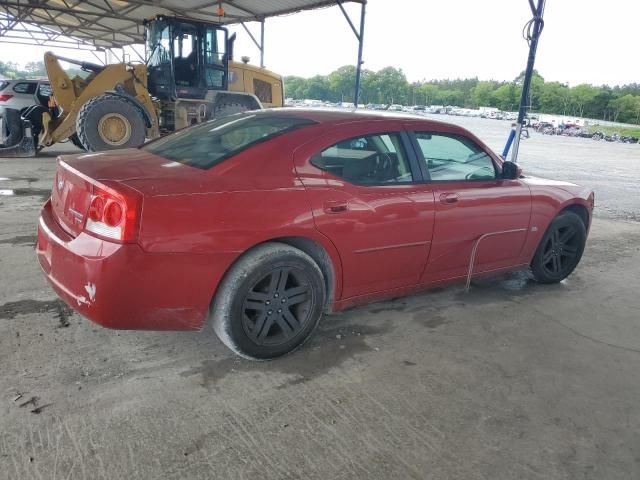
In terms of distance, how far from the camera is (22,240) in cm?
465

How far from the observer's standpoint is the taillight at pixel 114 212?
2.26 meters

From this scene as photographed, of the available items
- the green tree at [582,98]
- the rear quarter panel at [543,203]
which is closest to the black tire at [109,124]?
the rear quarter panel at [543,203]

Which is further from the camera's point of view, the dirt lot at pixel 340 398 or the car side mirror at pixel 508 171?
the car side mirror at pixel 508 171

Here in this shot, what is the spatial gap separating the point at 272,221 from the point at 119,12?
19815mm

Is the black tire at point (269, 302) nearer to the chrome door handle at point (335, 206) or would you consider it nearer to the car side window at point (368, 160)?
the chrome door handle at point (335, 206)

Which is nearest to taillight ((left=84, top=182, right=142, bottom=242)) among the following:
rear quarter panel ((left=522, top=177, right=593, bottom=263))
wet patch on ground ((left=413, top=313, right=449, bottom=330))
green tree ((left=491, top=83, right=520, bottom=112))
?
wet patch on ground ((left=413, top=313, right=449, bottom=330))

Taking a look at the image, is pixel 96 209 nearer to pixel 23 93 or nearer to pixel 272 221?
pixel 272 221

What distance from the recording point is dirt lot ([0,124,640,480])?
81.3 inches

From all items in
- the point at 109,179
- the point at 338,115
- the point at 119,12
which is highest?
the point at 119,12

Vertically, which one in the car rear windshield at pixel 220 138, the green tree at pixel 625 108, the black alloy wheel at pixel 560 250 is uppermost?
the green tree at pixel 625 108

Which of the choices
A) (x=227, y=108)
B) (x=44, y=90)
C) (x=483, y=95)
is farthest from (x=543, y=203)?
(x=483, y=95)

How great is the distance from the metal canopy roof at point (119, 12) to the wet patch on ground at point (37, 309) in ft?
39.4

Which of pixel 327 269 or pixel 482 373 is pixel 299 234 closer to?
pixel 327 269

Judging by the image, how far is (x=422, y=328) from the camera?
Answer: 3.39 metres
